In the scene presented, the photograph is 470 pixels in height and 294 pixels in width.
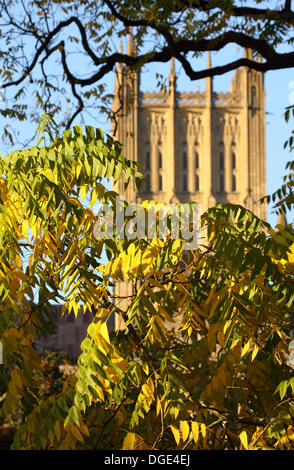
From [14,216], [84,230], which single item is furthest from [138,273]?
[14,216]

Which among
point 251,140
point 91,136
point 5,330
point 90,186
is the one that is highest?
point 251,140

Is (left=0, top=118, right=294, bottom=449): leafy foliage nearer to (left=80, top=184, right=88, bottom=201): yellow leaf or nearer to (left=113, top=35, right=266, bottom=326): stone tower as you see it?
(left=80, top=184, right=88, bottom=201): yellow leaf

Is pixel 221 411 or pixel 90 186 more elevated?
pixel 90 186

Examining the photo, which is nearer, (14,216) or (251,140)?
(14,216)

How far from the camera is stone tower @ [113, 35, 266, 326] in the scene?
60975 millimetres

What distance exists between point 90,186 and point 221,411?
34.6 inches

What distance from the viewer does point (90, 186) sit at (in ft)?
7.57

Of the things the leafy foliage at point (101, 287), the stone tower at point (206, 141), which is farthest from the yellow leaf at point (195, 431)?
the stone tower at point (206, 141)

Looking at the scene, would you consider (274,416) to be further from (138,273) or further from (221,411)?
(138,273)

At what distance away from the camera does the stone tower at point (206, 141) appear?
200ft

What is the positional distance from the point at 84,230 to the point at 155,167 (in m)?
60.0

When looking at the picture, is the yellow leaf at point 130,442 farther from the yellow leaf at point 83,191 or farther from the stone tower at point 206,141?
the stone tower at point 206,141
